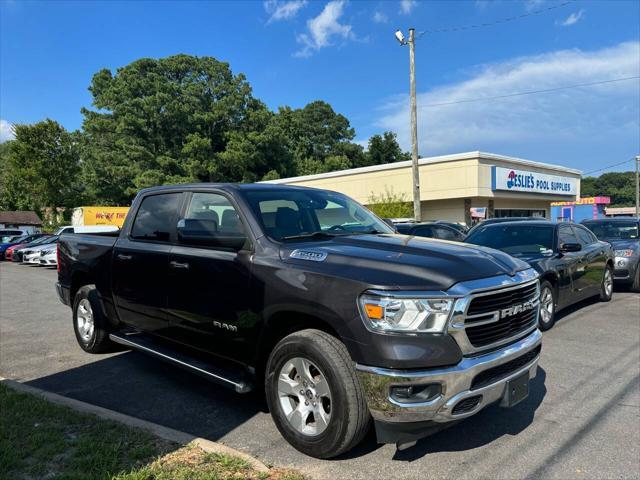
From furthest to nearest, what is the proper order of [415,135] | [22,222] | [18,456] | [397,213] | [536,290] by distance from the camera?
[22,222] → [397,213] → [415,135] → [536,290] → [18,456]

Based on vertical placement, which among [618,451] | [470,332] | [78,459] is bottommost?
[618,451]

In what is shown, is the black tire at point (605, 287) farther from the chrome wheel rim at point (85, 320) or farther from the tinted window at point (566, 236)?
the chrome wheel rim at point (85, 320)

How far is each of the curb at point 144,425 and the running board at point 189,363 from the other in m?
0.43

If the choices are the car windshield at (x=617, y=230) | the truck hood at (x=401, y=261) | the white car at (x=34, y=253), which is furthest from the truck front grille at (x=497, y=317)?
the white car at (x=34, y=253)

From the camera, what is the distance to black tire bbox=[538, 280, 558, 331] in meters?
7.00

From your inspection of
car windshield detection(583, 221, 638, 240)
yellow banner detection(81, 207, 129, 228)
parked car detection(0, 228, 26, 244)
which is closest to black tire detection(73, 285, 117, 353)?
car windshield detection(583, 221, 638, 240)

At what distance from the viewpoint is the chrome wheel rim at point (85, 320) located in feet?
19.5

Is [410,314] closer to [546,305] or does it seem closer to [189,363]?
[189,363]

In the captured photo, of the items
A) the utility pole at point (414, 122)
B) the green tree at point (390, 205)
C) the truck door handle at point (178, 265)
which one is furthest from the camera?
the green tree at point (390, 205)

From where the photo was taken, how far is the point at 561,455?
3484 mm

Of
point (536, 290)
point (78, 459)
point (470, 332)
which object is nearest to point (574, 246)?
point (536, 290)

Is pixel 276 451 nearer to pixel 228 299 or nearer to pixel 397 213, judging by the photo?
pixel 228 299

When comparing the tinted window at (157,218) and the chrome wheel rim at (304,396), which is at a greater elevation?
the tinted window at (157,218)

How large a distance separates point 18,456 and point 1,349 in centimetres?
401
